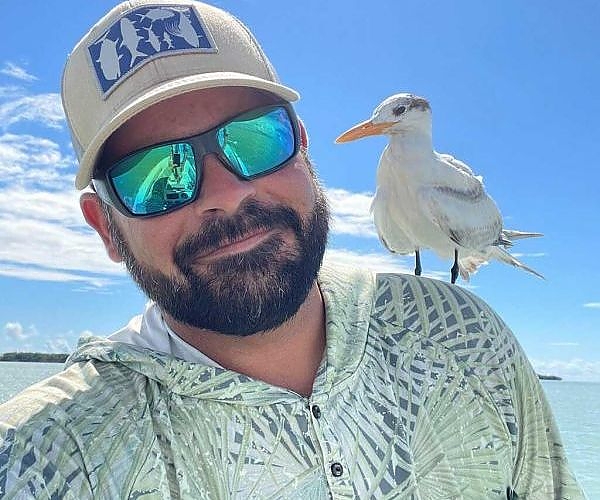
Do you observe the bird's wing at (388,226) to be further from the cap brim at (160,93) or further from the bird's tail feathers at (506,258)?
the cap brim at (160,93)

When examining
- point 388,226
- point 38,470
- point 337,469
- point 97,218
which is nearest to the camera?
point 38,470

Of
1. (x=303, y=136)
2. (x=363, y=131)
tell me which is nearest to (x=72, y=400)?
(x=303, y=136)

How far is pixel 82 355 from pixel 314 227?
64 cm

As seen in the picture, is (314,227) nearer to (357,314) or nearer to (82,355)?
(357,314)

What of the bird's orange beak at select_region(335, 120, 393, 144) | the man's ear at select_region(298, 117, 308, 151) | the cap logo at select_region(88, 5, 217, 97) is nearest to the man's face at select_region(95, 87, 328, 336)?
the cap logo at select_region(88, 5, 217, 97)

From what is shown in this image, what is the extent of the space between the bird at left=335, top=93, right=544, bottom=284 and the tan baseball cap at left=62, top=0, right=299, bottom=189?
4023 millimetres

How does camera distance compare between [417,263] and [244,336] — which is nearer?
[244,336]

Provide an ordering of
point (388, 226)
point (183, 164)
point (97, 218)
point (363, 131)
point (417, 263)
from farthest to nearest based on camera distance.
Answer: point (417, 263)
point (388, 226)
point (363, 131)
point (97, 218)
point (183, 164)

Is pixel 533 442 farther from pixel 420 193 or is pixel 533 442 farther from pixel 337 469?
pixel 420 193

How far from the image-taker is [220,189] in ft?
6.08

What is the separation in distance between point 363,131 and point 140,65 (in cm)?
421

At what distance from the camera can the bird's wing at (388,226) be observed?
247 inches

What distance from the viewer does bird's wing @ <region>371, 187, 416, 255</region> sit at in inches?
247

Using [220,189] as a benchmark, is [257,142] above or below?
above
